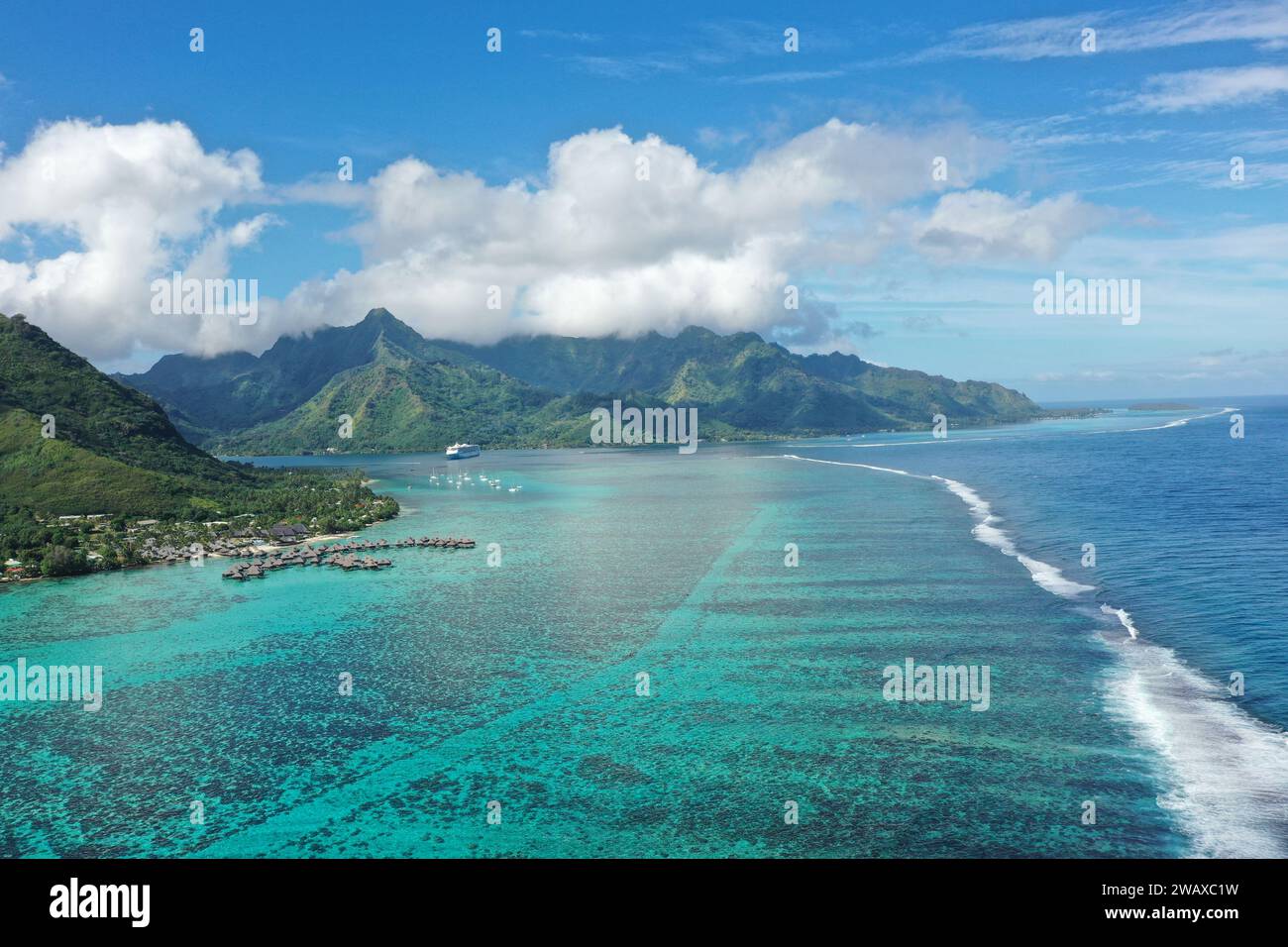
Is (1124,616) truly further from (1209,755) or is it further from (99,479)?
(99,479)

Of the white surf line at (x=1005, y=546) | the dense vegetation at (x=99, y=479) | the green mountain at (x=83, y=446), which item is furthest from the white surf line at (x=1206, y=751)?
the green mountain at (x=83, y=446)

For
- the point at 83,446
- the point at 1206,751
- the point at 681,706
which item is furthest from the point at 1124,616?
the point at 83,446

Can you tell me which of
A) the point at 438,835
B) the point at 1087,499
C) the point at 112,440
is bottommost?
the point at 438,835

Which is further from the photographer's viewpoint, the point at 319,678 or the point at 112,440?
the point at 112,440

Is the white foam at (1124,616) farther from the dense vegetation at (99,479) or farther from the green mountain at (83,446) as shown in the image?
the green mountain at (83,446)

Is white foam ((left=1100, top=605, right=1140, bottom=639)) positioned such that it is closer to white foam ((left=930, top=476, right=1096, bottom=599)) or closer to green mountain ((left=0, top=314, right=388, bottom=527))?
white foam ((left=930, top=476, right=1096, bottom=599))

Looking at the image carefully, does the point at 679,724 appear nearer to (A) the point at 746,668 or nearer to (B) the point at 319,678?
(A) the point at 746,668
